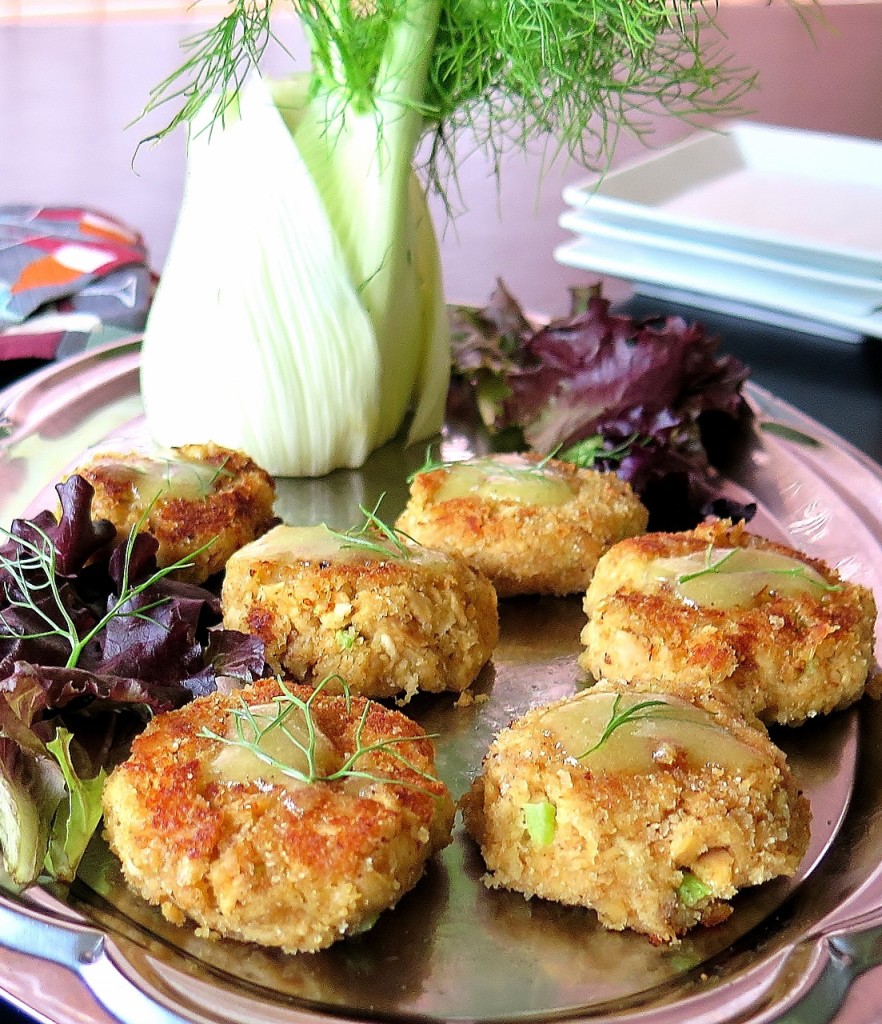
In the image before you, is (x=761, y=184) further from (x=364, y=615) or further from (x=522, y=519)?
(x=364, y=615)

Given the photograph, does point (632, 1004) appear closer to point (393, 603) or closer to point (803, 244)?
point (393, 603)

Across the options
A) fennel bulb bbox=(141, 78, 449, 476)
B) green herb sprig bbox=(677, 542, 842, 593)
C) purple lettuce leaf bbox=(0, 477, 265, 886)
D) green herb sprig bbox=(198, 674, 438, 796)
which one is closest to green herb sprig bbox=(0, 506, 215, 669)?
purple lettuce leaf bbox=(0, 477, 265, 886)

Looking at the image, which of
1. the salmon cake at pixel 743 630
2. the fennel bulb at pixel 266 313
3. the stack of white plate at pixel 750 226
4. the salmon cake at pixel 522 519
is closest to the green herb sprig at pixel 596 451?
the salmon cake at pixel 522 519

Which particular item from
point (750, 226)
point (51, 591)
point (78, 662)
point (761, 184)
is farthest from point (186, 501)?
point (761, 184)

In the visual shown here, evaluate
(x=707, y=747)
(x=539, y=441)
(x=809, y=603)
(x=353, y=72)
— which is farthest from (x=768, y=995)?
(x=353, y=72)

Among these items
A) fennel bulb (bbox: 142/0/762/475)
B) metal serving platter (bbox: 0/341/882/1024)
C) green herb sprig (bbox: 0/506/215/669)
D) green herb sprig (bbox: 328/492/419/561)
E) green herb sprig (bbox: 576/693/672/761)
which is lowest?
metal serving platter (bbox: 0/341/882/1024)

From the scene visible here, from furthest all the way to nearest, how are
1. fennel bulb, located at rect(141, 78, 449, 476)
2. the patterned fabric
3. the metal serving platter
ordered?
the patterned fabric → fennel bulb, located at rect(141, 78, 449, 476) → the metal serving platter

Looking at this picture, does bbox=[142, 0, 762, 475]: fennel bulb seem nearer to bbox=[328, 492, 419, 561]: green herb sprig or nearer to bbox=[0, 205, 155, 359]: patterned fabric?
bbox=[0, 205, 155, 359]: patterned fabric

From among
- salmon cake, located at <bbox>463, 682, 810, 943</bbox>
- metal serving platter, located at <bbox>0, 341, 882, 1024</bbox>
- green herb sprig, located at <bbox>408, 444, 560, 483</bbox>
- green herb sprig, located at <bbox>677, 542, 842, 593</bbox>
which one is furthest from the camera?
green herb sprig, located at <bbox>408, 444, 560, 483</bbox>
